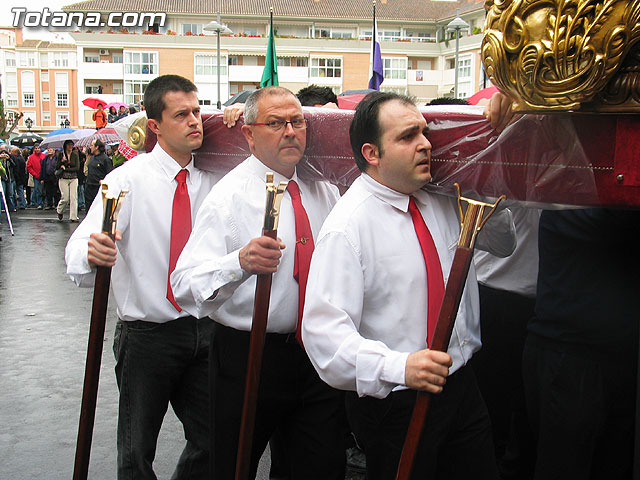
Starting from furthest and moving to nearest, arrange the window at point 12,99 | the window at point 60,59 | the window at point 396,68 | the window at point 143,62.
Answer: the window at point 12,99
the window at point 60,59
the window at point 396,68
the window at point 143,62

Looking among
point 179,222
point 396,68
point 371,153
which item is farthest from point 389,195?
point 396,68

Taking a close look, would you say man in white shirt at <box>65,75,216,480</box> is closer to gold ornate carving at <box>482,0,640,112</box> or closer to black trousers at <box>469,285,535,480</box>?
black trousers at <box>469,285,535,480</box>

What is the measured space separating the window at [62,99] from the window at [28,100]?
4.18 meters

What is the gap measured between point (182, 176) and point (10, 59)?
3882 inches

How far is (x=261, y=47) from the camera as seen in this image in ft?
187

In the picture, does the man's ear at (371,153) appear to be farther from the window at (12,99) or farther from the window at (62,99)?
the window at (12,99)

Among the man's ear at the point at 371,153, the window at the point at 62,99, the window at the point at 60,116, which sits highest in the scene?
the window at the point at 62,99

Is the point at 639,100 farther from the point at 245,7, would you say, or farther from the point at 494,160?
the point at 245,7

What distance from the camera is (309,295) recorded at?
256 centimetres

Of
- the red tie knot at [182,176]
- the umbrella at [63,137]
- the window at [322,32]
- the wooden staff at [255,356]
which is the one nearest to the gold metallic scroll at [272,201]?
the wooden staff at [255,356]

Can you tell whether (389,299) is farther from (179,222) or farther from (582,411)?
(179,222)

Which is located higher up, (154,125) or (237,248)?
(154,125)

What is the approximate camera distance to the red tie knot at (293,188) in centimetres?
328

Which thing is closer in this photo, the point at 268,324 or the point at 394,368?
the point at 394,368
